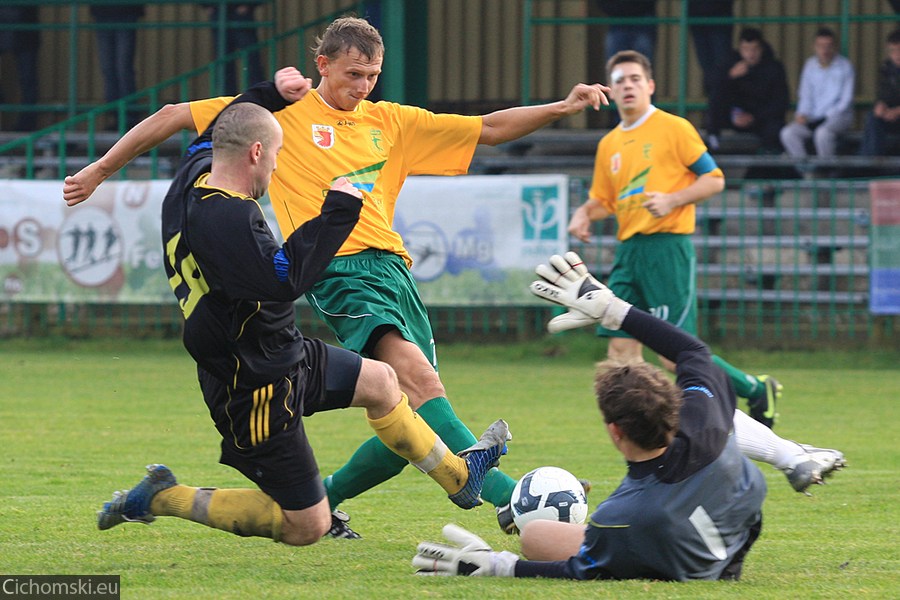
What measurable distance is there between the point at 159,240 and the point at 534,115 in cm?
802

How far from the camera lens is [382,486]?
273 inches

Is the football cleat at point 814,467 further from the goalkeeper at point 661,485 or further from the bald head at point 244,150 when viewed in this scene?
the bald head at point 244,150

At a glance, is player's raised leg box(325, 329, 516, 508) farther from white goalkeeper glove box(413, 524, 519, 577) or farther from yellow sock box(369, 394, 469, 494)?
white goalkeeper glove box(413, 524, 519, 577)

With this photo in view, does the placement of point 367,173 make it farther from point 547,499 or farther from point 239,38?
point 239,38

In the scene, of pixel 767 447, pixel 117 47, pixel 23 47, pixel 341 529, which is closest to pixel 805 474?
pixel 767 447

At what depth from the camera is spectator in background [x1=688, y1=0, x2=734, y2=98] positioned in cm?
1500

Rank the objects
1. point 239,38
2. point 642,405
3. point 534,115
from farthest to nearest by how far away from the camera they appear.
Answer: point 239,38 → point 534,115 → point 642,405

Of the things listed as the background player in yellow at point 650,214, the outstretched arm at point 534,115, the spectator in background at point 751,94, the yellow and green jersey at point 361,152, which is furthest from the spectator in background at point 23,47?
the outstretched arm at point 534,115

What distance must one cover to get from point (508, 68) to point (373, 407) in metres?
14.7

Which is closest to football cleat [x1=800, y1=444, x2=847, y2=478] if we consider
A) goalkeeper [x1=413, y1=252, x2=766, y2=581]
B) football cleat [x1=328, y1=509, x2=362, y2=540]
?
goalkeeper [x1=413, y1=252, x2=766, y2=581]

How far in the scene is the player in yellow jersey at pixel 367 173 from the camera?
548 centimetres

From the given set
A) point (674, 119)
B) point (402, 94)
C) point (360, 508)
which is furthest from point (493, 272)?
point (360, 508)

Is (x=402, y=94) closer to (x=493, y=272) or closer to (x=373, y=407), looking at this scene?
(x=493, y=272)

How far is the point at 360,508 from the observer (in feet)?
20.6
